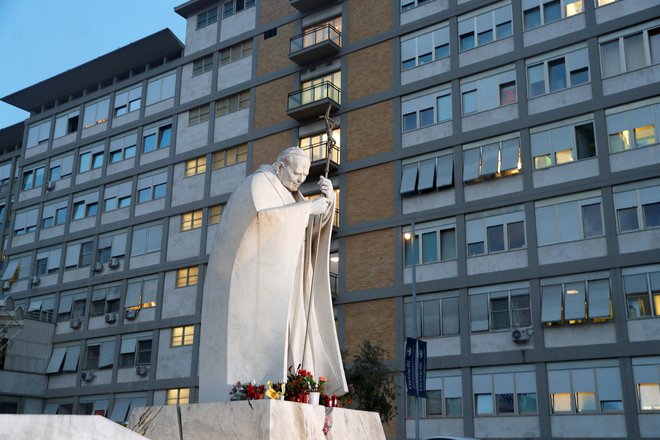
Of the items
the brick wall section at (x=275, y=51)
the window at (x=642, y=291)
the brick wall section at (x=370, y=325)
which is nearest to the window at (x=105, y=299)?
the brick wall section at (x=275, y=51)

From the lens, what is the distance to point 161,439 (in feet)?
30.7

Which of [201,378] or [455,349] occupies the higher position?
[455,349]

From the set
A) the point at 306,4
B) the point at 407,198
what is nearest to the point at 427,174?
the point at 407,198

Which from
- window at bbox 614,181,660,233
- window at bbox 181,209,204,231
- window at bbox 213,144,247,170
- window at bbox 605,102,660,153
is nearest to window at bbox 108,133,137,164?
window at bbox 181,209,204,231

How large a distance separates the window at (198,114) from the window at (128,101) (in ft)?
17.2

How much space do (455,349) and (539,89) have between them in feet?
39.6

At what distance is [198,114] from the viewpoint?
158 feet

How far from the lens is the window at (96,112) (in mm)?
53547

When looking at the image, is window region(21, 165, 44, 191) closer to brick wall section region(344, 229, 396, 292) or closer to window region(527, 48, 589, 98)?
brick wall section region(344, 229, 396, 292)

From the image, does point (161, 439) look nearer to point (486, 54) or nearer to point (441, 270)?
point (441, 270)

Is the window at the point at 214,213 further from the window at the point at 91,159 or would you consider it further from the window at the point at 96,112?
the window at the point at 96,112

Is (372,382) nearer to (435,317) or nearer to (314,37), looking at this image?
(435,317)

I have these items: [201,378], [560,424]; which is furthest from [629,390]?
[201,378]

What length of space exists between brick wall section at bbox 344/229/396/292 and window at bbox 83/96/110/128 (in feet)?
79.6
